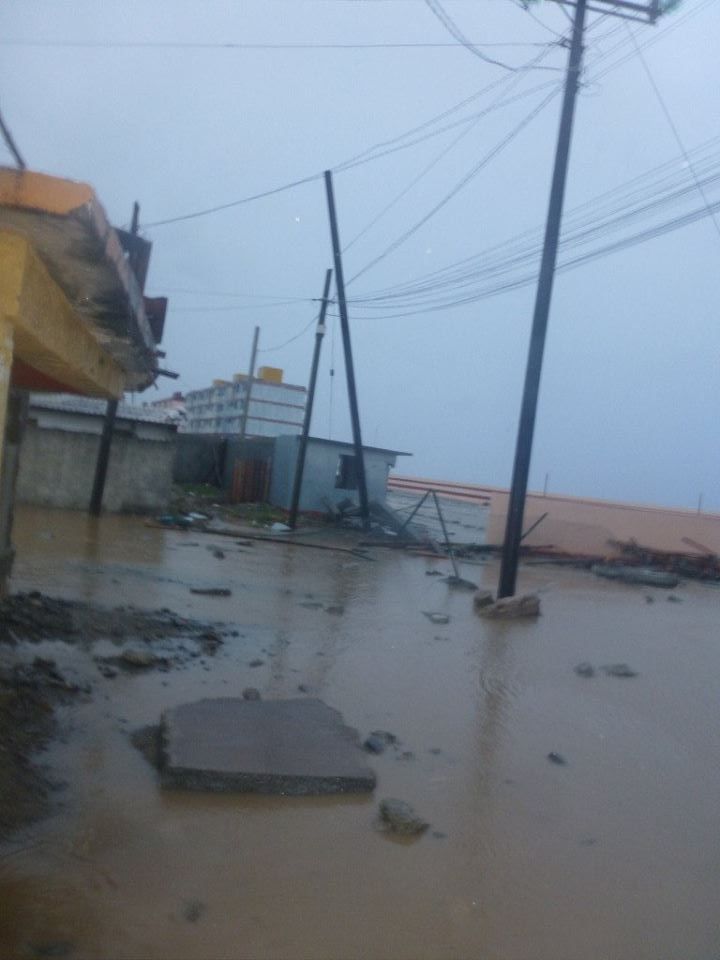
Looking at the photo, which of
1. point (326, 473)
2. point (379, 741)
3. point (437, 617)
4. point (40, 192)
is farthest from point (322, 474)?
point (40, 192)

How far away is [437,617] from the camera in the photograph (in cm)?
1136

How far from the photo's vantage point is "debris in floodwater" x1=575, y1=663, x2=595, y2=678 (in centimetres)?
886

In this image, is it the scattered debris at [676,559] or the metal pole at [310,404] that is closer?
the scattered debris at [676,559]

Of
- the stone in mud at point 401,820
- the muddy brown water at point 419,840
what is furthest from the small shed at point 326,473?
the stone in mud at point 401,820

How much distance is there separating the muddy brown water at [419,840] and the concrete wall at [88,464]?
1111cm

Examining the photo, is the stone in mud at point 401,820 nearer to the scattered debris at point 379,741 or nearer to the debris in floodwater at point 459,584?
the scattered debris at point 379,741

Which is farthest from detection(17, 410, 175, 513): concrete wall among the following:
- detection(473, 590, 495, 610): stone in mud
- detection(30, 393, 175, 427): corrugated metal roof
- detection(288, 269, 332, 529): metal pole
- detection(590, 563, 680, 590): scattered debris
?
detection(473, 590, 495, 610): stone in mud

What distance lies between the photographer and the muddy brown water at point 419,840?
3621 mm

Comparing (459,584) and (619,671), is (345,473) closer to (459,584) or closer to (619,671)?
(459,584)

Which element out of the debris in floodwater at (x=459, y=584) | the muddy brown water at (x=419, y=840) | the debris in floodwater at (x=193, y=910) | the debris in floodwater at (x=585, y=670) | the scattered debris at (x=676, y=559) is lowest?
the debris in floodwater at (x=193, y=910)

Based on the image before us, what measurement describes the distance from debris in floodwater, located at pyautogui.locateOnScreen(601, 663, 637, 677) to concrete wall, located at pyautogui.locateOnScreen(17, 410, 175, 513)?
14670 mm

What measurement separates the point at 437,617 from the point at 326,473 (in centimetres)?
1701

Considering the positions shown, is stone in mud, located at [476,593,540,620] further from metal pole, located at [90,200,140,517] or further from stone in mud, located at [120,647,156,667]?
metal pole, located at [90,200,140,517]

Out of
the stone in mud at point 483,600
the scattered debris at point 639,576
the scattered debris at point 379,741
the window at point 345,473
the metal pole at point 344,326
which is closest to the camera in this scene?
the scattered debris at point 379,741
